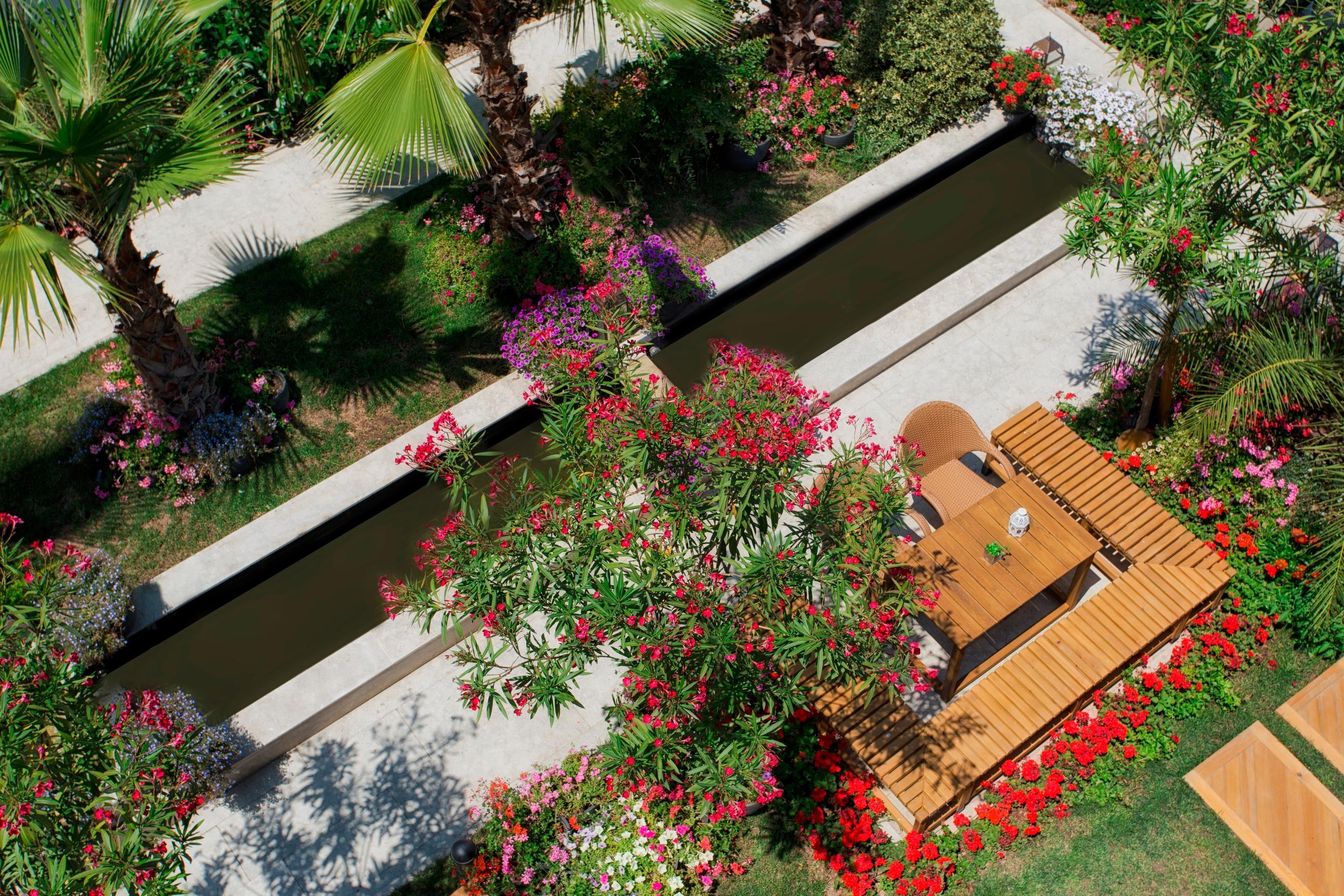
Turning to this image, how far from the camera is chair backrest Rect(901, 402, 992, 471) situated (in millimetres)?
10203

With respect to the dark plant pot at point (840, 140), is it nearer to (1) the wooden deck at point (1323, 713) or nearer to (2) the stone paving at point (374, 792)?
(2) the stone paving at point (374, 792)

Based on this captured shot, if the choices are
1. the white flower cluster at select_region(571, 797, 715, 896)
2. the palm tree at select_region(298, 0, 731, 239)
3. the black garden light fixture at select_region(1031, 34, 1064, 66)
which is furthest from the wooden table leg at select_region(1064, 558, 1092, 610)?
the black garden light fixture at select_region(1031, 34, 1064, 66)

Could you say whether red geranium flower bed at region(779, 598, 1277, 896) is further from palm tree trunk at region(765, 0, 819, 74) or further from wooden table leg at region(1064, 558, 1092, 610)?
palm tree trunk at region(765, 0, 819, 74)

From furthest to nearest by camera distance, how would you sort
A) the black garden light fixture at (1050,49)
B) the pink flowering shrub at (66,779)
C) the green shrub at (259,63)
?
the black garden light fixture at (1050,49)
the green shrub at (259,63)
the pink flowering shrub at (66,779)

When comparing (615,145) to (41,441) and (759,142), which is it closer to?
(759,142)

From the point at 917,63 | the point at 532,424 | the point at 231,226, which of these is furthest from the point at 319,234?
the point at 917,63

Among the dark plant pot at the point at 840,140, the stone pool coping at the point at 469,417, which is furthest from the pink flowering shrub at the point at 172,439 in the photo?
the dark plant pot at the point at 840,140

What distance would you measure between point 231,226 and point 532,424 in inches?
179

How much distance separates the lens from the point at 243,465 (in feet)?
36.3

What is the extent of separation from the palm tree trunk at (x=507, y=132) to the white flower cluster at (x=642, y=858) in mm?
6253

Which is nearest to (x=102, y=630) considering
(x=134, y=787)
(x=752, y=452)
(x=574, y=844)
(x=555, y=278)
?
(x=134, y=787)

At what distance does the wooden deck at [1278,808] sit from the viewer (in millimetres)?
8570

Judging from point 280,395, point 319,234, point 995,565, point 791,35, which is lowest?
point 995,565

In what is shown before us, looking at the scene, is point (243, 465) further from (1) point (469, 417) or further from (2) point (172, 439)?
(1) point (469, 417)
